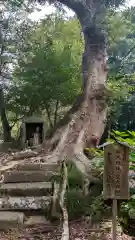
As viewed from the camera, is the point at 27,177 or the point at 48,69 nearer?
the point at 27,177

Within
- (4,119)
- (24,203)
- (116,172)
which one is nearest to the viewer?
(116,172)

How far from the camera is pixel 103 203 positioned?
12.8ft

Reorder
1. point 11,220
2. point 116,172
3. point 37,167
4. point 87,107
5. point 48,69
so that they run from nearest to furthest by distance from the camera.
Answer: point 116,172, point 11,220, point 37,167, point 87,107, point 48,69

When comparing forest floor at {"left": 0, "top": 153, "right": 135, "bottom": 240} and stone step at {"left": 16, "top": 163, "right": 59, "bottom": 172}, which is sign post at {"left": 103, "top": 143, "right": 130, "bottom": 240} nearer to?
forest floor at {"left": 0, "top": 153, "right": 135, "bottom": 240}

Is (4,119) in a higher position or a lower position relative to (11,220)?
higher

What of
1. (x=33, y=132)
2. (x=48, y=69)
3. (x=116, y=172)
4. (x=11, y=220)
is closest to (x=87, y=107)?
(x=33, y=132)

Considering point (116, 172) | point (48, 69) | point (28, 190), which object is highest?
point (48, 69)

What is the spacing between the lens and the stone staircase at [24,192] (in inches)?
145

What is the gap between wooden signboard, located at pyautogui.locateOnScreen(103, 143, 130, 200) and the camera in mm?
2832

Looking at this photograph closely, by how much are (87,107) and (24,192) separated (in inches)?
147

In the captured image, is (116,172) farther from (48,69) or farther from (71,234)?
(48,69)

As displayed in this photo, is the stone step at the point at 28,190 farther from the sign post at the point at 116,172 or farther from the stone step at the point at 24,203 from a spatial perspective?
the sign post at the point at 116,172

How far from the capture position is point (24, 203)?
157 inches

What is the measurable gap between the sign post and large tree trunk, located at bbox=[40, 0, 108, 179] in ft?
7.33
